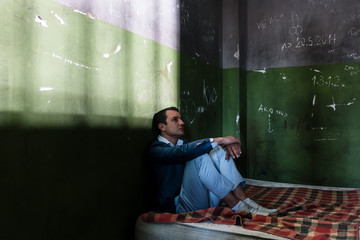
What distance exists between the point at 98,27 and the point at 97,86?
0.40 m

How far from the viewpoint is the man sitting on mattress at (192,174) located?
222 cm

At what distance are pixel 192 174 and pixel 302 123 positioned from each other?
6.85ft

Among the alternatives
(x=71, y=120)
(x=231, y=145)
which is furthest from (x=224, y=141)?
(x=71, y=120)

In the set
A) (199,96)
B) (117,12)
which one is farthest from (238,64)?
(117,12)

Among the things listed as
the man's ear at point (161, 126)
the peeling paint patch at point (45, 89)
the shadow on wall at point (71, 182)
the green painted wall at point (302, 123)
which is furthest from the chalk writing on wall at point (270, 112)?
the peeling paint patch at point (45, 89)

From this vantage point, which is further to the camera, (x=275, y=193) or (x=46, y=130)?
(x=275, y=193)

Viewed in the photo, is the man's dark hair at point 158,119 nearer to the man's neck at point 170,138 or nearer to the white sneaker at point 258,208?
the man's neck at point 170,138

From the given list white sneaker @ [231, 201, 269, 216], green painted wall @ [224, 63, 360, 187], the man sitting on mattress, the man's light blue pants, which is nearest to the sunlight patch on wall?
the man sitting on mattress

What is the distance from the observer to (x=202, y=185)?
2283mm

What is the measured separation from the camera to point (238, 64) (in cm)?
378

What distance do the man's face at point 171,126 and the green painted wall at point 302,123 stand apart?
1560 mm

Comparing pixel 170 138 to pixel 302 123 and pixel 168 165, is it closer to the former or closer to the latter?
pixel 168 165

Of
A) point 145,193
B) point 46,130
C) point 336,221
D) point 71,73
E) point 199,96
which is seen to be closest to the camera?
point 46,130

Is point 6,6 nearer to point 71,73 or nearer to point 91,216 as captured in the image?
point 71,73
